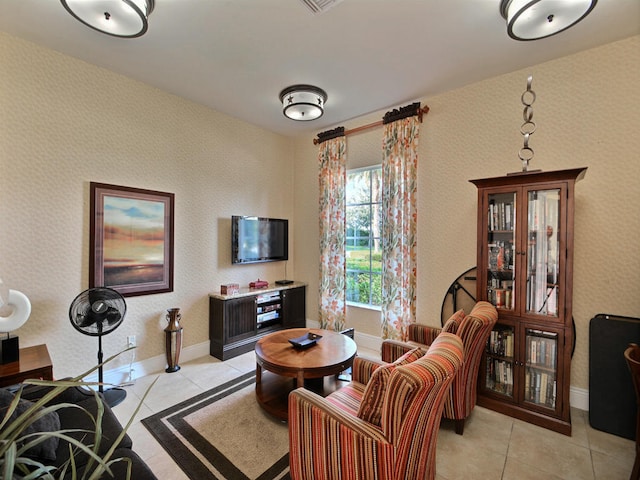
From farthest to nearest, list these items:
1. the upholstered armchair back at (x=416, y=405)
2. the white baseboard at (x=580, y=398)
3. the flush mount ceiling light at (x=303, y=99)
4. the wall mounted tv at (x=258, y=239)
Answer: the wall mounted tv at (x=258, y=239), the flush mount ceiling light at (x=303, y=99), the white baseboard at (x=580, y=398), the upholstered armchair back at (x=416, y=405)

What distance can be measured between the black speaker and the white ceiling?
95.7 inches

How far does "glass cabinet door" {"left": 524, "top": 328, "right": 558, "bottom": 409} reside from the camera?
241 cm

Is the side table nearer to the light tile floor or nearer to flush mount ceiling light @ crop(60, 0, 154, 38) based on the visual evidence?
the light tile floor

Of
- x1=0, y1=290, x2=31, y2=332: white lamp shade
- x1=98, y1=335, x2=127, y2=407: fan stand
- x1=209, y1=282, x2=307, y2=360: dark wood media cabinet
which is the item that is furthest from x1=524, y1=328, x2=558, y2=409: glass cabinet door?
x1=0, y1=290, x2=31, y2=332: white lamp shade

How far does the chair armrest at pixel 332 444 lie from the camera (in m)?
1.39

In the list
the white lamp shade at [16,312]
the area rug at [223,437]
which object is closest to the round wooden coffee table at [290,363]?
the area rug at [223,437]

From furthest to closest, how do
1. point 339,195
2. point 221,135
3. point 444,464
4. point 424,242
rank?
1. point 339,195
2. point 221,135
3. point 424,242
4. point 444,464

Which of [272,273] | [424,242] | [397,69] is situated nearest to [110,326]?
[272,273]

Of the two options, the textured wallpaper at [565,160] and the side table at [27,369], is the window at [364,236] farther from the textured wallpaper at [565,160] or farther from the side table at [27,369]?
the side table at [27,369]

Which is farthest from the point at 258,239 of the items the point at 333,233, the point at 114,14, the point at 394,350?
the point at 114,14

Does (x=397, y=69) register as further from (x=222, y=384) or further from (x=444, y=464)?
(x=222, y=384)

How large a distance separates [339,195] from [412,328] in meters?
Result: 2.12

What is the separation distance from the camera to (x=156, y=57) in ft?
9.07

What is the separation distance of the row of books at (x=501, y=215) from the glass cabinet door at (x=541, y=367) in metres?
0.91
